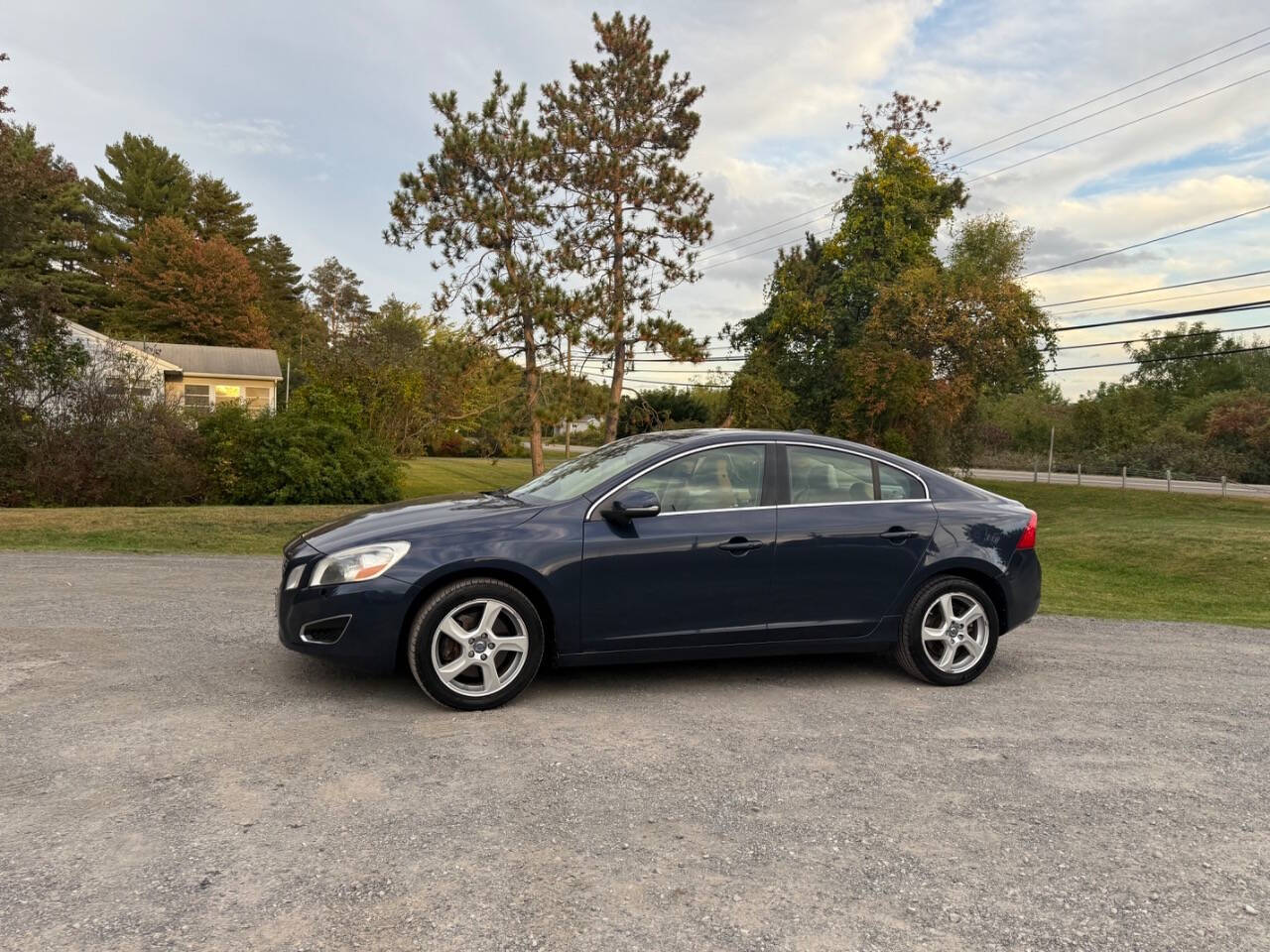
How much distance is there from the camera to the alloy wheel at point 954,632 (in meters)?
5.67

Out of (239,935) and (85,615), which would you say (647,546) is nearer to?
(239,935)

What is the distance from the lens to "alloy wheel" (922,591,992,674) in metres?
5.67

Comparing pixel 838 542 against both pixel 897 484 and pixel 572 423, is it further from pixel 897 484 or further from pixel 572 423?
pixel 572 423

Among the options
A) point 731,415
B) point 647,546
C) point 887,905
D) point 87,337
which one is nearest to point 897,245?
point 731,415

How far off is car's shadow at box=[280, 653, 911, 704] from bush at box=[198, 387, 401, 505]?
15.8m

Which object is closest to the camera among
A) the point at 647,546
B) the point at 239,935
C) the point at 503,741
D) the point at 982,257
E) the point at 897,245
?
the point at 239,935

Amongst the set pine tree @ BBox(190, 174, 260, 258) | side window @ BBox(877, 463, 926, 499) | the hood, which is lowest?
the hood

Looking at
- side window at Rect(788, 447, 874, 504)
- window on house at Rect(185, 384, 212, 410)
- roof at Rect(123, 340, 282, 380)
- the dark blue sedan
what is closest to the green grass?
the dark blue sedan

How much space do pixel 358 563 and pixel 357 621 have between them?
1.01 ft

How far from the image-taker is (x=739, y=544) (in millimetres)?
5297

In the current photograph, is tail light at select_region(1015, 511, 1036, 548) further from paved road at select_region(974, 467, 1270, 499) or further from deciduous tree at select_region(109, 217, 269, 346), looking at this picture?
deciduous tree at select_region(109, 217, 269, 346)

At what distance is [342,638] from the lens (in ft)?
15.8

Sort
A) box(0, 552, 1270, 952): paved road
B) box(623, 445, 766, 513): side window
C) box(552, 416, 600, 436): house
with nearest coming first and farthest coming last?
box(0, 552, 1270, 952): paved road
box(623, 445, 766, 513): side window
box(552, 416, 600, 436): house

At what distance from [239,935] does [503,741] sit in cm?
180
